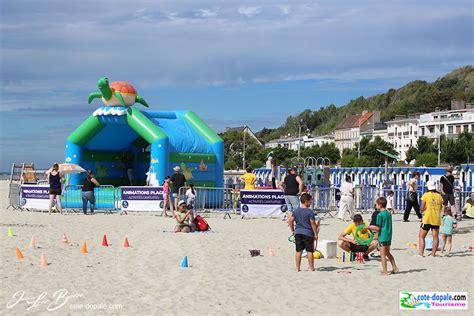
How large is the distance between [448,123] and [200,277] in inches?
2964

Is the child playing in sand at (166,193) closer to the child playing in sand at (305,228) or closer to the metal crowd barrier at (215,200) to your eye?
the metal crowd barrier at (215,200)

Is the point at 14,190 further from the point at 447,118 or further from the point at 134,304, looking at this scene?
the point at 447,118

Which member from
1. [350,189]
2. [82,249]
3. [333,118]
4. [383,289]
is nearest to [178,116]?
[350,189]

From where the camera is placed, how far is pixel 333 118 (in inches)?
5738

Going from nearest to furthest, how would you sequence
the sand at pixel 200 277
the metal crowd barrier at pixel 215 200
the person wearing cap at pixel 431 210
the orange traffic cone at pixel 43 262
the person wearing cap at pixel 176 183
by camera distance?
the sand at pixel 200 277 < the orange traffic cone at pixel 43 262 < the person wearing cap at pixel 431 210 < the person wearing cap at pixel 176 183 < the metal crowd barrier at pixel 215 200

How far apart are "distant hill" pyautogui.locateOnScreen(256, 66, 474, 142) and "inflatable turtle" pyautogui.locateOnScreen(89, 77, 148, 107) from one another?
80.7 m

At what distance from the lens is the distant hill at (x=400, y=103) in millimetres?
100562

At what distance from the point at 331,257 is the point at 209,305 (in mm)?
4421

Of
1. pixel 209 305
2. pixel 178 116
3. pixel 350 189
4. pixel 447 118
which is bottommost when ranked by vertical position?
pixel 209 305

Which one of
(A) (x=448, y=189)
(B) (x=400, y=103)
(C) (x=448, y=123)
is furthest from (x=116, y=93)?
(B) (x=400, y=103)

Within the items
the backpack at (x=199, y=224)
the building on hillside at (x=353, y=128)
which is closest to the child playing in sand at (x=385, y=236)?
the backpack at (x=199, y=224)

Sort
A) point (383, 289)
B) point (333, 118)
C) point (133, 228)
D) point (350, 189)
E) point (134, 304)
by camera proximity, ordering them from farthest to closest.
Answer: point (333, 118), point (350, 189), point (133, 228), point (383, 289), point (134, 304)

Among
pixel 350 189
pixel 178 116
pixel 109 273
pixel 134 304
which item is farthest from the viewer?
pixel 178 116

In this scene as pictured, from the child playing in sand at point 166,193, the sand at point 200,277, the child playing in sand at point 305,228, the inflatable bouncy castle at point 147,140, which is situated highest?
the inflatable bouncy castle at point 147,140
